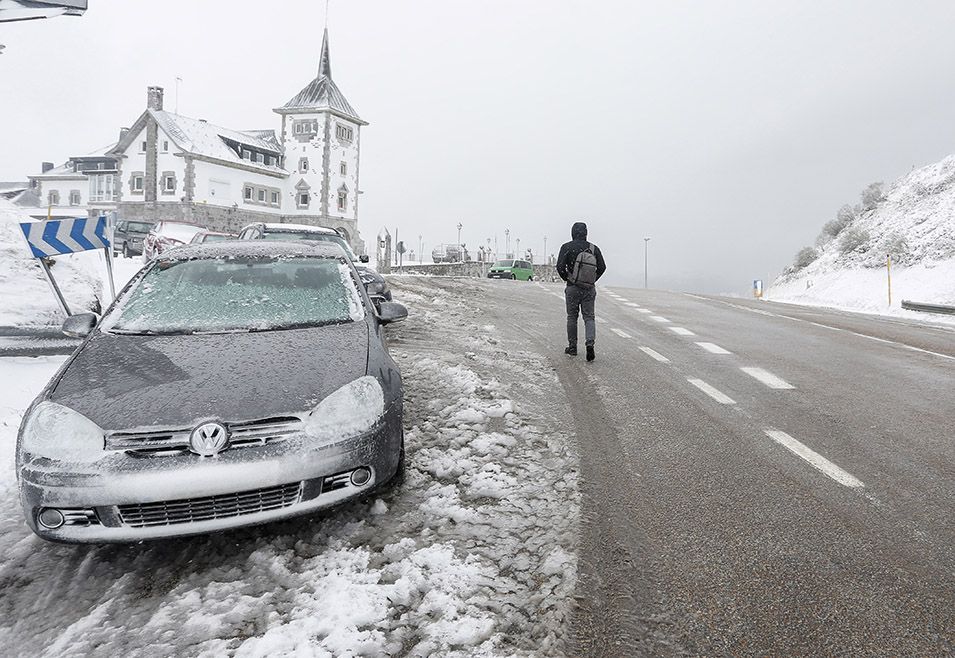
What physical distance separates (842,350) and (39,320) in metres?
11.0

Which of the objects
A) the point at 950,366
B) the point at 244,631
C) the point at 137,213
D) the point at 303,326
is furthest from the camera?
the point at 137,213

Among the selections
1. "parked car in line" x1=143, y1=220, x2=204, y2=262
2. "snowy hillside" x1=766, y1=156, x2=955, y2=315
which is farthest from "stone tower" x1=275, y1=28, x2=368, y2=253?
"snowy hillside" x1=766, y1=156, x2=955, y2=315

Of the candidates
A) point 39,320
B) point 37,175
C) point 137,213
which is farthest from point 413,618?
point 37,175

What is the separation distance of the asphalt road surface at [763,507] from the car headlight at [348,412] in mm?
1278

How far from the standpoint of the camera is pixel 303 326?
4.06m

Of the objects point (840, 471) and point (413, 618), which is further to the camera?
point (840, 471)

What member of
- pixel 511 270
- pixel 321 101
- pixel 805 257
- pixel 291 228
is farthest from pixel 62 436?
pixel 321 101

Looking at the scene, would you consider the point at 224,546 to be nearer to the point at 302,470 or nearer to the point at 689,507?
the point at 302,470

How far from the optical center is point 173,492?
2.76 m

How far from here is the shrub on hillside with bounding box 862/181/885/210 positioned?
39.7 metres

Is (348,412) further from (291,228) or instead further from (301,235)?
(291,228)

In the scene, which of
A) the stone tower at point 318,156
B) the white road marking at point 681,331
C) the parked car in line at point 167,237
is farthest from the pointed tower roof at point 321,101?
the white road marking at point 681,331

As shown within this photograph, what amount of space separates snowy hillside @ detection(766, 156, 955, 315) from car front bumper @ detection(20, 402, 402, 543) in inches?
802

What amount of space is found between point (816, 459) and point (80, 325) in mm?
5090
